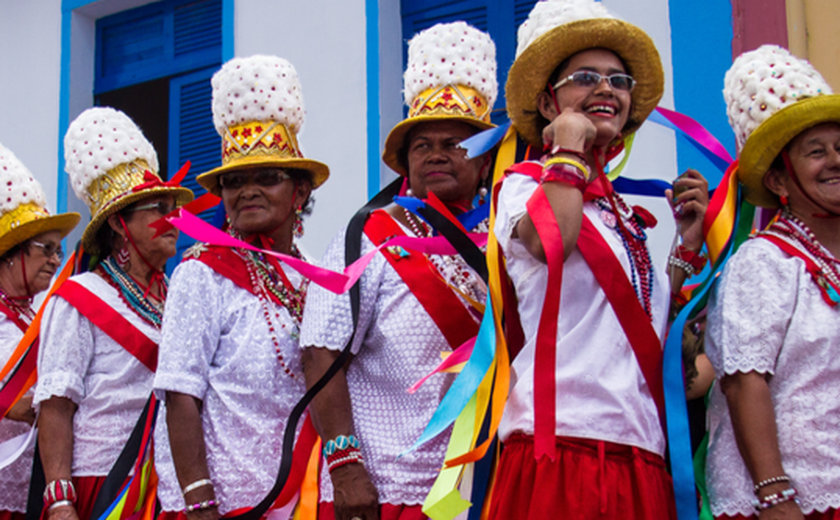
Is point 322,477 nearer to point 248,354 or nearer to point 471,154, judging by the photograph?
point 248,354

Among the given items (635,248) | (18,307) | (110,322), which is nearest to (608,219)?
(635,248)

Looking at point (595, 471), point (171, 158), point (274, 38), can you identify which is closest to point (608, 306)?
point (595, 471)

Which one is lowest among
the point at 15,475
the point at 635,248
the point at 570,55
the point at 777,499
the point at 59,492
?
the point at 777,499

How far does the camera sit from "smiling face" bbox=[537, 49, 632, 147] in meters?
2.73

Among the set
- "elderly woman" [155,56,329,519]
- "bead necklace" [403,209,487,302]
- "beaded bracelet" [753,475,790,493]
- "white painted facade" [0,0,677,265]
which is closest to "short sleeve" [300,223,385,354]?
"bead necklace" [403,209,487,302]

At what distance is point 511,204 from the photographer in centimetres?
259

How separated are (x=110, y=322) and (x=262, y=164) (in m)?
0.96

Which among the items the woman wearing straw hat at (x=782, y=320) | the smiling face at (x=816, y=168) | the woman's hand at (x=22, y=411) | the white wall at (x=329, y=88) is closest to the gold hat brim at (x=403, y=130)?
the woman wearing straw hat at (x=782, y=320)

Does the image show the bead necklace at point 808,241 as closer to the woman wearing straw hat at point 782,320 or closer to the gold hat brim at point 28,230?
the woman wearing straw hat at point 782,320

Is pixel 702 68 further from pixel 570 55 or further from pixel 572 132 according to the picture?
pixel 572 132

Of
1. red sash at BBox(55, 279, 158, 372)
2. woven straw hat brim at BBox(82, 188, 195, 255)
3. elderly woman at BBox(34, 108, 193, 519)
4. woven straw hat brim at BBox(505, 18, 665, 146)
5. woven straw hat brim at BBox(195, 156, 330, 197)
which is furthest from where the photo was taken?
woven straw hat brim at BBox(82, 188, 195, 255)

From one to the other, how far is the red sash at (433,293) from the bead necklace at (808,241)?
971 mm

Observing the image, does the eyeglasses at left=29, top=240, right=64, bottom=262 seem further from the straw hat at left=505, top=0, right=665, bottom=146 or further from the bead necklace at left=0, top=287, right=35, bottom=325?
the straw hat at left=505, top=0, right=665, bottom=146

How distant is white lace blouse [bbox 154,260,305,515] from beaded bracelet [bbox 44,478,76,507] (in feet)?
1.90
